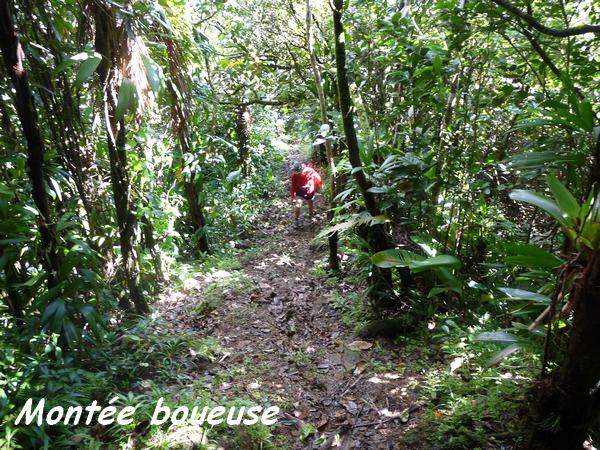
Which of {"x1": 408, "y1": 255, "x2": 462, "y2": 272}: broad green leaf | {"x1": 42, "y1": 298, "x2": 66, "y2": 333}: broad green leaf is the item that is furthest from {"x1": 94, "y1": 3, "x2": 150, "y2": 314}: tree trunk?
{"x1": 408, "y1": 255, "x2": 462, "y2": 272}: broad green leaf

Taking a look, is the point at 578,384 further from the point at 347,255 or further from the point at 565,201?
the point at 347,255

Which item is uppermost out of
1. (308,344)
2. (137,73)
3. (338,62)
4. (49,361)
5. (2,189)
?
(338,62)

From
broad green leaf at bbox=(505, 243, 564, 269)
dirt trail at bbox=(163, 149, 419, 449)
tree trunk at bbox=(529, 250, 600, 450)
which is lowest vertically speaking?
dirt trail at bbox=(163, 149, 419, 449)

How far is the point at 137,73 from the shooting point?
2.83 m

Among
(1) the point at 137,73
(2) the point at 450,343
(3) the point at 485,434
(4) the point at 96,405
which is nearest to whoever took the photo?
(3) the point at 485,434

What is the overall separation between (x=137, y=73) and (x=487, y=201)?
3998 mm

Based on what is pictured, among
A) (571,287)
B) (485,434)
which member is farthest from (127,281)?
(571,287)

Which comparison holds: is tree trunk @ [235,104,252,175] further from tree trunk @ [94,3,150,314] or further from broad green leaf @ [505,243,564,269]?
broad green leaf @ [505,243,564,269]

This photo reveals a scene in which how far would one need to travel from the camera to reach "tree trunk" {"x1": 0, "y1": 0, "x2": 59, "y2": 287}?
2.40 meters

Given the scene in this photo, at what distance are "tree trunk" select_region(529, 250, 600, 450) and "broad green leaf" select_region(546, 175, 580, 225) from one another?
37cm

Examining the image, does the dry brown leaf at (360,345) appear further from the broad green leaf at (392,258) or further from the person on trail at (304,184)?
the person on trail at (304,184)

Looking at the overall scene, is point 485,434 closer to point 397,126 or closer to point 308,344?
point 308,344

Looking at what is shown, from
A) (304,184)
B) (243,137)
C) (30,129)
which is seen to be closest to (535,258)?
(30,129)

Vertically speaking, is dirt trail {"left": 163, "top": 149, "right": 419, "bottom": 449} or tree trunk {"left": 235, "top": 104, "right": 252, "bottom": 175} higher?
tree trunk {"left": 235, "top": 104, "right": 252, "bottom": 175}
